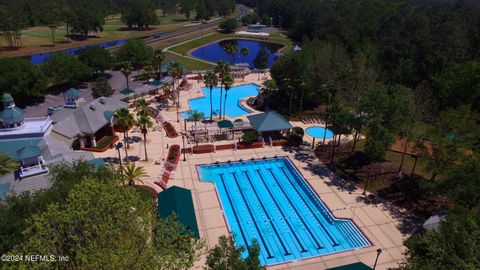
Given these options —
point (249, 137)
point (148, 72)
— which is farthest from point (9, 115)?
point (148, 72)

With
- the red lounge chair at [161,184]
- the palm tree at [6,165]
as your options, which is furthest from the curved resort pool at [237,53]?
the palm tree at [6,165]

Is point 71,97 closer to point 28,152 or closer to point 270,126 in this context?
point 28,152

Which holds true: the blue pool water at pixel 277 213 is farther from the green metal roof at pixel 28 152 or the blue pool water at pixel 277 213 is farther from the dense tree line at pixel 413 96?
the green metal roof at pixel 28 152

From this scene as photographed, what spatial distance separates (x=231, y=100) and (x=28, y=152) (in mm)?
47360

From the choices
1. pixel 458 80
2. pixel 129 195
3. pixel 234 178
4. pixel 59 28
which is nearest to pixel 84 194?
pixel 129 195

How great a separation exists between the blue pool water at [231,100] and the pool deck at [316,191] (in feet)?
46.1

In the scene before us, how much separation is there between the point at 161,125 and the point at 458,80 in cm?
5599

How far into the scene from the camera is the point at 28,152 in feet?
127

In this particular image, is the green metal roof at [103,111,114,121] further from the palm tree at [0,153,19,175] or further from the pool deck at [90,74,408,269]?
the palm tree at [0,153,19,175]

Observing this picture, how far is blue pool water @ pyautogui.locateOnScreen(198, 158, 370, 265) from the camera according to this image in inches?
1385

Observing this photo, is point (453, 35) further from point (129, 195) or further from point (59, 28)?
point (59, 28)

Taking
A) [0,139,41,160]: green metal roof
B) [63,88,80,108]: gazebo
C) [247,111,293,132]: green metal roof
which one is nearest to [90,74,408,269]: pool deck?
[247,111,293,132]: green metal roof

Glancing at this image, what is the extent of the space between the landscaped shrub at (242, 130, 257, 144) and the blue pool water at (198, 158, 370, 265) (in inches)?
207

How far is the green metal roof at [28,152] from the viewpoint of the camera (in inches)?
1499
